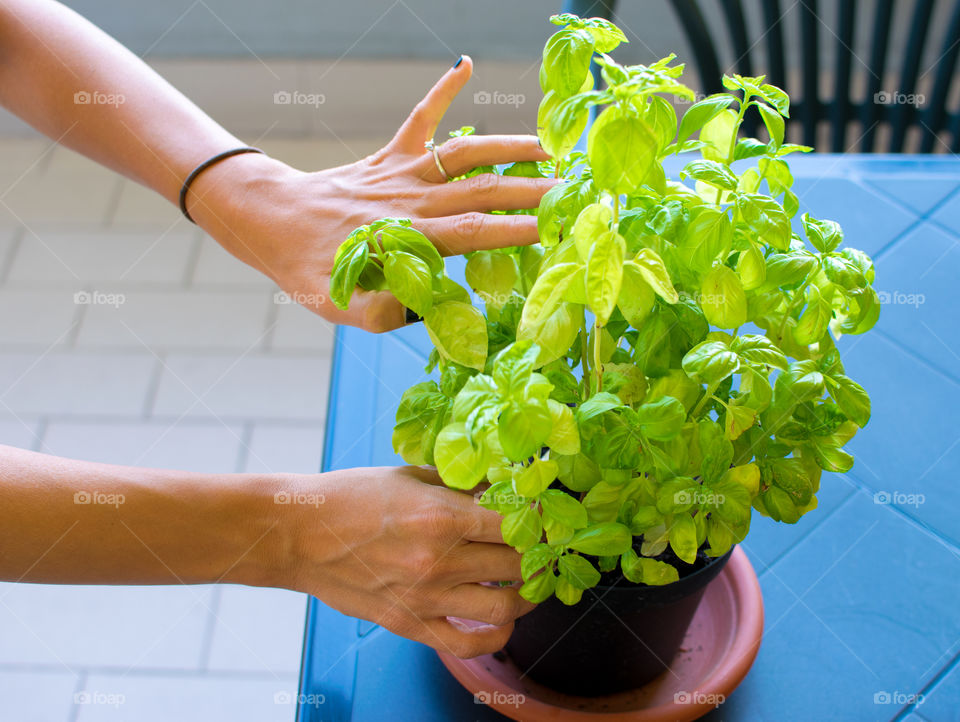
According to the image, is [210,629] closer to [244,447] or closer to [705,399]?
[244,447]

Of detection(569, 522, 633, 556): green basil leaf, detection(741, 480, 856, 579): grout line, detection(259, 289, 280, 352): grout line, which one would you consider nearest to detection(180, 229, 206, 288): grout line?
detection(259, 289, 280, 352): grout line

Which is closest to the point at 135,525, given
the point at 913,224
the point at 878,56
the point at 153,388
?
the point at 913,224

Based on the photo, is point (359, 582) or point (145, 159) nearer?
point (359, 582)

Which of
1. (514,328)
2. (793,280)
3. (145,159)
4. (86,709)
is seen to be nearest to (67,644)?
(86,709)

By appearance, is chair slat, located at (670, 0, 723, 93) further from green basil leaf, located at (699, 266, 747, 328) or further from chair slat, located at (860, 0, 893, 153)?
green basil leaf, located at (699, 266, 747, 328)

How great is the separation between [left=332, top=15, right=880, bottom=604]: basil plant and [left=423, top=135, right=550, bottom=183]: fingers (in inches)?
5.6

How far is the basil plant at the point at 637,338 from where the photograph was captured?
0.49m

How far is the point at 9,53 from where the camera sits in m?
1.00

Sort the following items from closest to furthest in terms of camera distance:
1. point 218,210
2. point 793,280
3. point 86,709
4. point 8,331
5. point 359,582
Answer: point 793,280 → point 359,582 → point 218,210 → point 86,709 → point 8,331

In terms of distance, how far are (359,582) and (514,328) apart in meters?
0.25

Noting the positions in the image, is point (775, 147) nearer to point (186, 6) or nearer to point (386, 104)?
point (386, 104)

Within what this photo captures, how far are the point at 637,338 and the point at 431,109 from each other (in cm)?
41

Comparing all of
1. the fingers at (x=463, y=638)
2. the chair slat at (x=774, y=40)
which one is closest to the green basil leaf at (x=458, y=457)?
the fingers at (x=463, y=638)

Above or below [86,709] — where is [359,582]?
above
